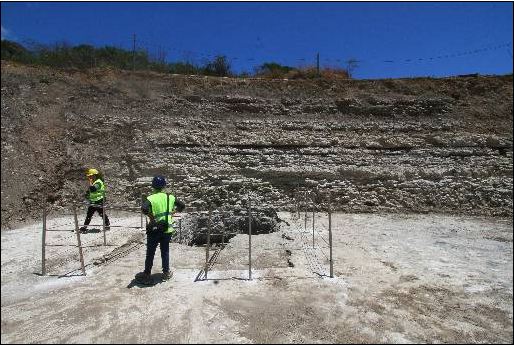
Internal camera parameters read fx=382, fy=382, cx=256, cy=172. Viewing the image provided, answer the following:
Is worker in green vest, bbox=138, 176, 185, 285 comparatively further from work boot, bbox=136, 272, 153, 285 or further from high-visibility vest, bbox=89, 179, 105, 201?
high-visibility vest, bbox=89, 179, 105, 201

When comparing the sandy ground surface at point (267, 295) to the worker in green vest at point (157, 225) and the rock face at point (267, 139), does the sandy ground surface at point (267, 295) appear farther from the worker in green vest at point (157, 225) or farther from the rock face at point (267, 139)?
the rock face at point (267, 139)

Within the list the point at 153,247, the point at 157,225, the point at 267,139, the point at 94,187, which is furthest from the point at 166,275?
the point at 267,139

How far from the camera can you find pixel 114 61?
21.5 metres

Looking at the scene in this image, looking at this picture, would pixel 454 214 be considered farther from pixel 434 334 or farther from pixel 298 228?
pixel 434 334

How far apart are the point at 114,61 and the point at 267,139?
35.4 ft

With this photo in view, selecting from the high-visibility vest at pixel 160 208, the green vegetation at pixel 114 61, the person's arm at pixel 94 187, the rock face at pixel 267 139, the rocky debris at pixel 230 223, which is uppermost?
the green vegetation at pixel 114 61

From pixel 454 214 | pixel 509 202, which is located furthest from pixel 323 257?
pixel 509 202

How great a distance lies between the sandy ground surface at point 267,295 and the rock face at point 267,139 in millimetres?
6613

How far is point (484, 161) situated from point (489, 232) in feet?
21.5

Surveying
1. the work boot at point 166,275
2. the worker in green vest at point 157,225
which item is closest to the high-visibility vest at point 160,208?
the worker in green vest at point 157,225

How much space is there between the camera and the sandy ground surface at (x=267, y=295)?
4.34m

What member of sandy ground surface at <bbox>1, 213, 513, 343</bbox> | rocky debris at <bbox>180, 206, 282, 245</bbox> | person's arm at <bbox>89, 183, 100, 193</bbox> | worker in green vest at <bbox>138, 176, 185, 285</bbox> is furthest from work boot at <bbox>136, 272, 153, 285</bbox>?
rocky debris at <bbox>180, 206, 282, 245</bbox>

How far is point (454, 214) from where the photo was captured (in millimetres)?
14859

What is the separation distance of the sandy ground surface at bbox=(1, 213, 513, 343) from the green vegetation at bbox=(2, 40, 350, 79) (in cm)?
1401
